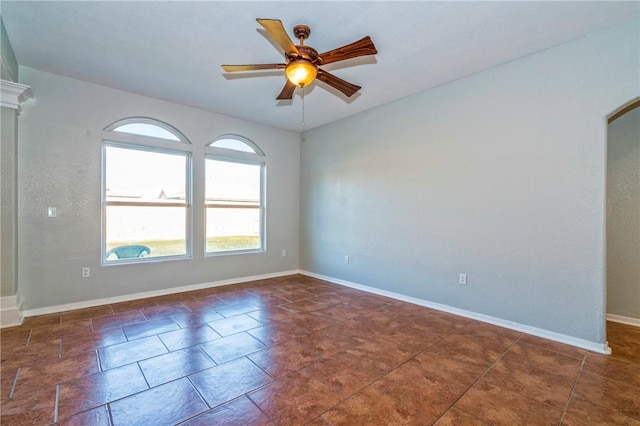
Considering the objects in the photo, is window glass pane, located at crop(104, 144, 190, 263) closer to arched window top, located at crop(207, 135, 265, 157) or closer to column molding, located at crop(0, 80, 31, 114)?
arched window top, located at crop(207, 135, 265, 157)

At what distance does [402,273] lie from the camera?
4230 millimetres

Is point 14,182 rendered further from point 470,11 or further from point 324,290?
point 470,11

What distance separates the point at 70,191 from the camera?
12.1ft

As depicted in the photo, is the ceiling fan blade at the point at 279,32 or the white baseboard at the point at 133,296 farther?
the white baseboard at the point at 133,296

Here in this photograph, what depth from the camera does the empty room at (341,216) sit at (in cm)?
212

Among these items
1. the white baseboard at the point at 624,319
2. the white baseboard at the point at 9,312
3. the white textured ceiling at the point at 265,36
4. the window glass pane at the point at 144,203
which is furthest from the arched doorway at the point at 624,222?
the white baseboard at the point at 9,312

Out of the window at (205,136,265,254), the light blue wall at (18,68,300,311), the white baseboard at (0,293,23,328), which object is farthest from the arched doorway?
the white baseboard at (0,293,23,328)

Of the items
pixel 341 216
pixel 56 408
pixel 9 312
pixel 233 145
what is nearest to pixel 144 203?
pixel 233 145

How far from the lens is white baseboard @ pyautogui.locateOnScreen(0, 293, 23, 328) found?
3123 mm

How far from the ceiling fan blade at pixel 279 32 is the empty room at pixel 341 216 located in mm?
20

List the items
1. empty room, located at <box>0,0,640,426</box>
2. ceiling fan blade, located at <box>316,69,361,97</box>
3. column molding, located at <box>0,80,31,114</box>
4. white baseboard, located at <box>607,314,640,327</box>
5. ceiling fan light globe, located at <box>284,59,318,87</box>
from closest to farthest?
empty room, located at <box>0,0,640,426</box> → ceiling fan light globe, located at <box>284,59,318,87</box> → ceiling fan blade, located at <box>316,69,361,97</box> → column molding, located at <box>0,80,31,114</box> → white baseboard, located at <box>607,314,640,327</box>

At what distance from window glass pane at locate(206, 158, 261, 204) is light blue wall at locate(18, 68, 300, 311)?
1.18 ft

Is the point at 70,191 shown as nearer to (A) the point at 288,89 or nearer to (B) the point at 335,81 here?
(A) the point at 288,89

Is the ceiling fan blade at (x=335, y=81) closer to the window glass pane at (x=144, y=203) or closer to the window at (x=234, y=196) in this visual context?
the window at (x=234, y=196)
